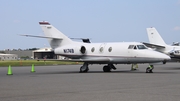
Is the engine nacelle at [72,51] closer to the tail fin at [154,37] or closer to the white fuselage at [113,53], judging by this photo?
the white fuselage at [113,53]

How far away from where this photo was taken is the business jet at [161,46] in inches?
1431

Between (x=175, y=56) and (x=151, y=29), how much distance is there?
36.2 ft

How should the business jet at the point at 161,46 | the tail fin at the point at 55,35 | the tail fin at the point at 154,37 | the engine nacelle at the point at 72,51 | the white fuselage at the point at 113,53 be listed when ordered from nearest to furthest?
1. the white fuselage at the point at 113,53
2. the engine nacelle at the point at 72,51
3. the tail fin at the point at 55,35
4. the business jet at the point at 161,46
5. the tail fin at the point at 154,37

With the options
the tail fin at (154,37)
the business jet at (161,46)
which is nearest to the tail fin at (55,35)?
the business jet at (161,46)

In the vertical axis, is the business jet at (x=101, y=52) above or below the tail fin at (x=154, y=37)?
below

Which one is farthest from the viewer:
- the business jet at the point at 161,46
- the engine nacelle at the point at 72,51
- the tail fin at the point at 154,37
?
the tail fin at the point at 154,37

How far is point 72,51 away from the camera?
98.0 ft

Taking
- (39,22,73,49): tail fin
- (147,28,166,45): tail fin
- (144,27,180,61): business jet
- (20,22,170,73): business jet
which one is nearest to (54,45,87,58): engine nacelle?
(20,22,170,73): business jet

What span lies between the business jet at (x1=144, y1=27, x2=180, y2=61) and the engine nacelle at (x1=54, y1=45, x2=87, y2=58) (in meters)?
10.9

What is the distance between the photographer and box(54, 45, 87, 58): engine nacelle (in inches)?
1157

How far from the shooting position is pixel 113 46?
27.7m

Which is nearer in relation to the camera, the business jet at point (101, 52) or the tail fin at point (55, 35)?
the business jet at point (101, 52)

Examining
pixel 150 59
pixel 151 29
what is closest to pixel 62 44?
pixel 150 59
